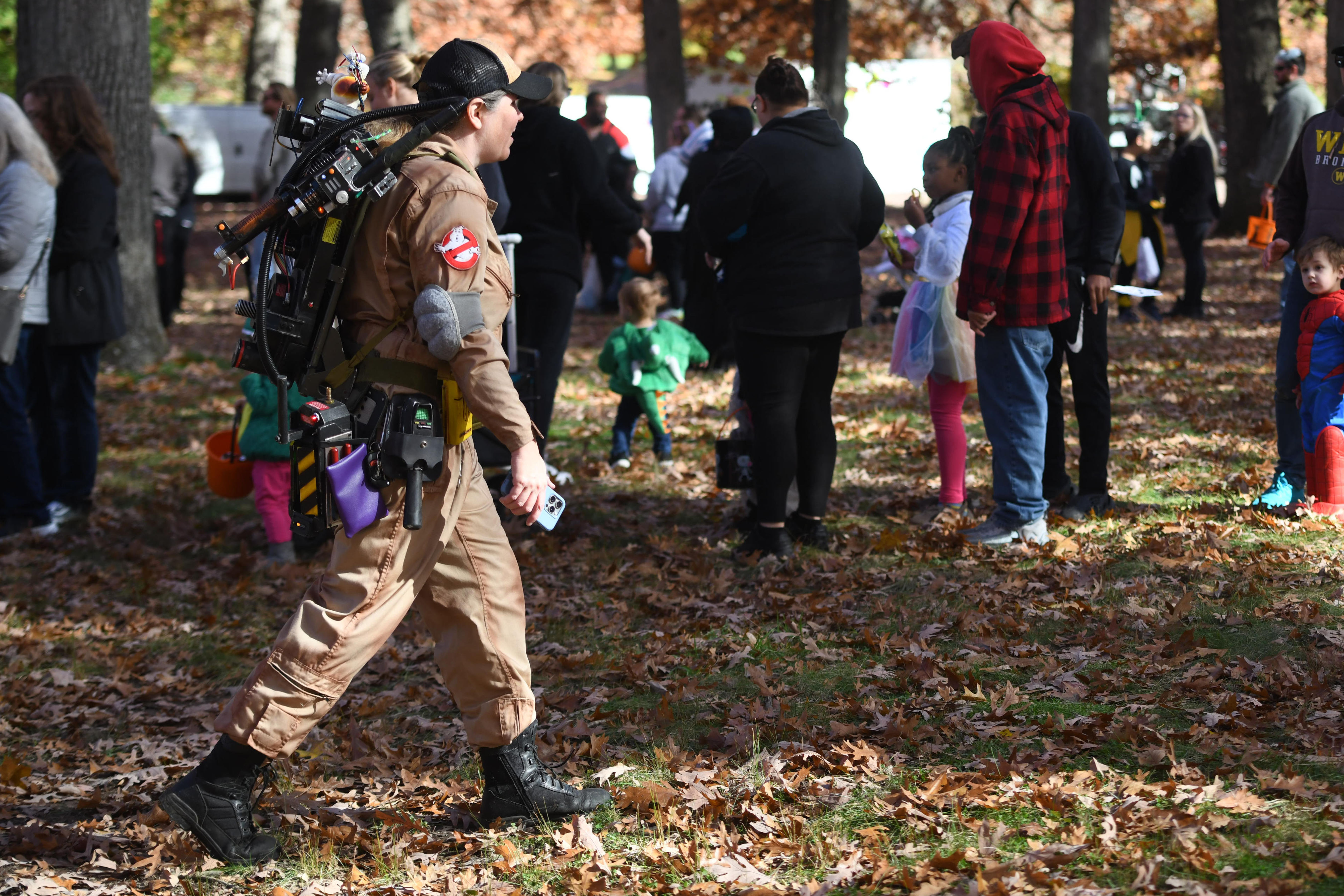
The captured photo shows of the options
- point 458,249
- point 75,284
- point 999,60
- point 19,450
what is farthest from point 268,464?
point 999,60

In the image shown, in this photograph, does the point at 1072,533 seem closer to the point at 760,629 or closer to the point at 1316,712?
the point at 760,629

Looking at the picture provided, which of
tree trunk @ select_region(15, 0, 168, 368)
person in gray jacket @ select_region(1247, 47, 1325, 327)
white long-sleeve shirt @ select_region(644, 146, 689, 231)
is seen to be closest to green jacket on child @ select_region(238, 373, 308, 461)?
tree trunk @ select_region(15, 0, 168, 368)

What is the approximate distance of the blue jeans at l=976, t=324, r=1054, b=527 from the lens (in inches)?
254

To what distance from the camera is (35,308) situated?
7754 mm

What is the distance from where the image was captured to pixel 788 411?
21.5 feet

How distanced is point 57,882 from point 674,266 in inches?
A: 456

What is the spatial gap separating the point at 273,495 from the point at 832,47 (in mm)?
16811

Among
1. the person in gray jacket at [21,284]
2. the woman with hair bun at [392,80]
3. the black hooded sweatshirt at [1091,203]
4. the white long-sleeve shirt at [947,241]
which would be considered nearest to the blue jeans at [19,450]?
the person in gray jacket at [21,284]

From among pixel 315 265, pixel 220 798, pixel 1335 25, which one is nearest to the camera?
pixel 315 265

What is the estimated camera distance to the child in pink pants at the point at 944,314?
22.3ft

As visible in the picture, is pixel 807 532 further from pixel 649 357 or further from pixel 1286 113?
A: pixel 1286 113

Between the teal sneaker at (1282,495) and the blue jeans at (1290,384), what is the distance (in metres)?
0.02

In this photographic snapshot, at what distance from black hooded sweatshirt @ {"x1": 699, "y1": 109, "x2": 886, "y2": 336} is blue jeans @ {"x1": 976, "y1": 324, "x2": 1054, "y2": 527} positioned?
0.73 meters

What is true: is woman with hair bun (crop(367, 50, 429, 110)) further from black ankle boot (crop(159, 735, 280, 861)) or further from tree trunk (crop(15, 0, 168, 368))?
tree trunk (crop(15, 0, 168, 368))
